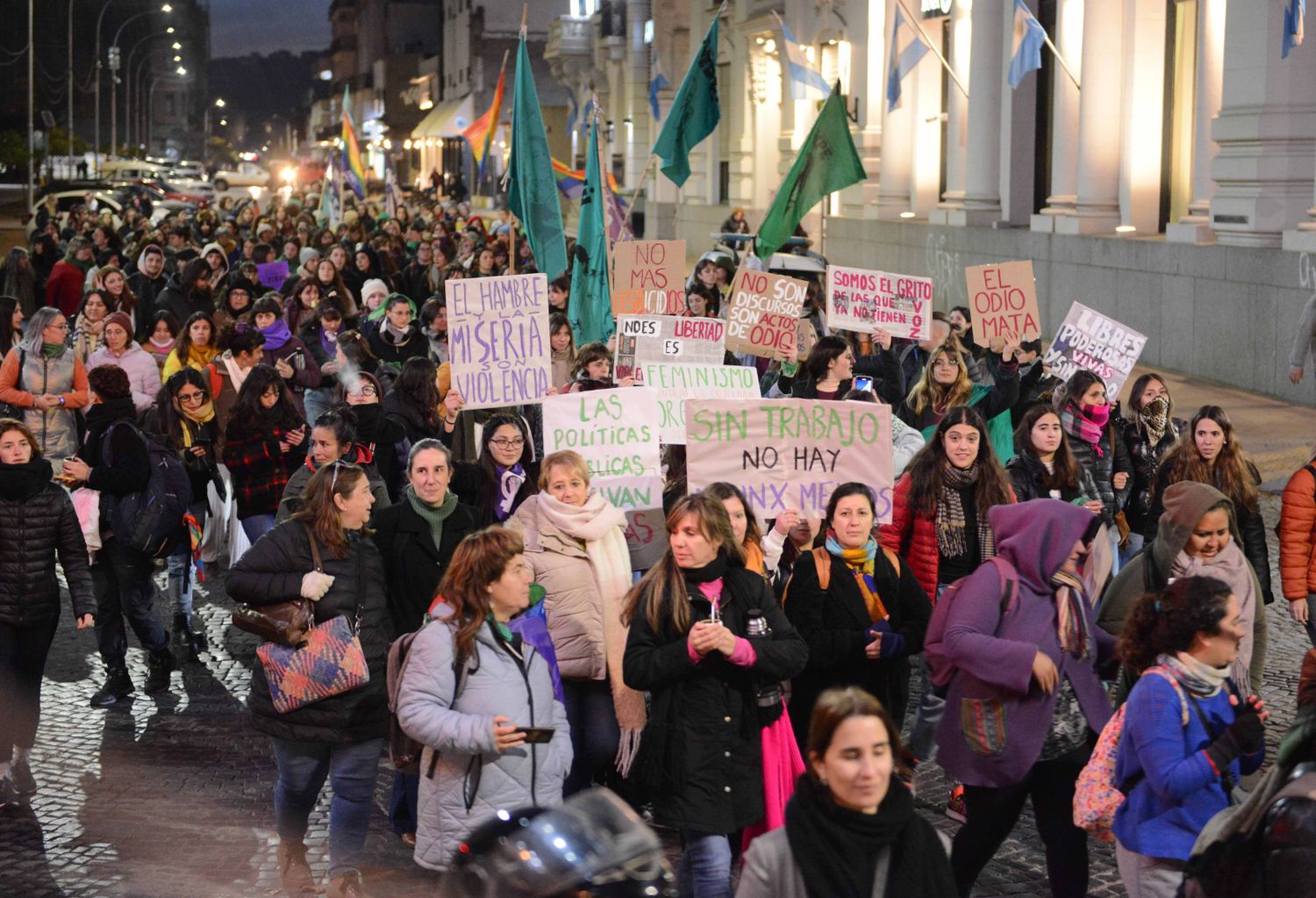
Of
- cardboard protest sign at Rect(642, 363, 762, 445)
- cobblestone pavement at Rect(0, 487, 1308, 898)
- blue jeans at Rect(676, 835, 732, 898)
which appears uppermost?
cardboard protest sign at Rect(642, 363, 762, 445)

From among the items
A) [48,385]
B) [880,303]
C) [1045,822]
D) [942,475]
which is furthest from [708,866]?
[880,303]

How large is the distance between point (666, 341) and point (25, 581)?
5.45m

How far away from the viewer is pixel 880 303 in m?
13.0

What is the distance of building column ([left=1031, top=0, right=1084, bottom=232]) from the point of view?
24.6 metres

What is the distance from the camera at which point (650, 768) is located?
5.49 metres

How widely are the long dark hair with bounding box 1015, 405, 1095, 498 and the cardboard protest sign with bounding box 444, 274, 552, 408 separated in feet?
9.92

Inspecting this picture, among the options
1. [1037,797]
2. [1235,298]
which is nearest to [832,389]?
[1037,797]

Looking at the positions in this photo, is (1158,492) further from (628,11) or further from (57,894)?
(628,11)

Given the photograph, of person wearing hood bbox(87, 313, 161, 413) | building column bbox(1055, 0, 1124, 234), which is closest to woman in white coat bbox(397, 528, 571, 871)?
person wearing hood bbox(87, 313, 161, 413)

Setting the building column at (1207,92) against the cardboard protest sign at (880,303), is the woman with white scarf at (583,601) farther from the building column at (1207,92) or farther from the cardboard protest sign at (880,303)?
the building column at (1207,92)

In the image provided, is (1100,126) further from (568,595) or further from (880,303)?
(568,595)

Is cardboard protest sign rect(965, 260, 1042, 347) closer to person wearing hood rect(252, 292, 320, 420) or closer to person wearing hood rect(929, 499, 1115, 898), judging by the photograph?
person wearing hood rect(252, 292, 320, 420)

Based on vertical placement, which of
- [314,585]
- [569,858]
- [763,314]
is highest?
[763,314]

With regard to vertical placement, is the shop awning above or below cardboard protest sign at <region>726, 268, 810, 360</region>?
above
